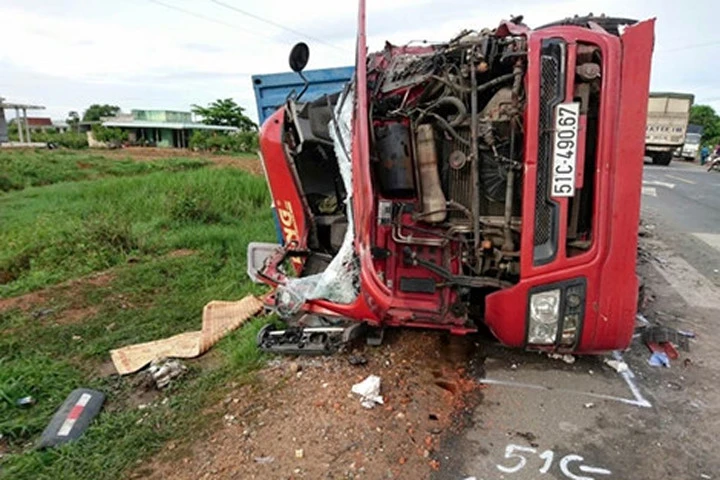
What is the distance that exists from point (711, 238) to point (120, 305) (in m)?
7.81

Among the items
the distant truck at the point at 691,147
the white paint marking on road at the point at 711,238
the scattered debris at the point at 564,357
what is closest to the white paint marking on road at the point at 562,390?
the scattered debris at the point at 564,357

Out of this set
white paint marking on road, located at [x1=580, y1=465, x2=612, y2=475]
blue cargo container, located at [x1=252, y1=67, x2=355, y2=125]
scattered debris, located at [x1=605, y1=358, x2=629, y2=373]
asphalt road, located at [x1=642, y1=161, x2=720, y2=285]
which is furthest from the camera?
→ asphalt road, located at [x1=642, y1=161, x2=720, y2=285]

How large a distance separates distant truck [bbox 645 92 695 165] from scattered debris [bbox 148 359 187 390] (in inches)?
881

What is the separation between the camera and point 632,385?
3.01 metres

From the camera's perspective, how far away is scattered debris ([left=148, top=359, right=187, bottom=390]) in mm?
3498

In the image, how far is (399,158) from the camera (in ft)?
9.78

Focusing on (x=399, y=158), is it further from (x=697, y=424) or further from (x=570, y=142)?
(x=697, y=424)

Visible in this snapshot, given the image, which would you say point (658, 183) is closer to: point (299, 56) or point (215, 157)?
point (299, 56)

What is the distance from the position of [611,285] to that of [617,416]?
2.56 feet

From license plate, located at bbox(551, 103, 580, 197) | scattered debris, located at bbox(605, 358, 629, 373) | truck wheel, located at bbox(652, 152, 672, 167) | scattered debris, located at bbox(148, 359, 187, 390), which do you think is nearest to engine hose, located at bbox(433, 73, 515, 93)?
license plate, located at bbox(551, 103, 580, 197)

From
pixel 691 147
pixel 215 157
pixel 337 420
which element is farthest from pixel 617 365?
pixel 691 147

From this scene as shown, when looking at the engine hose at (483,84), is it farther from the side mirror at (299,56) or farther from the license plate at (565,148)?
the side mirror at (299,56)

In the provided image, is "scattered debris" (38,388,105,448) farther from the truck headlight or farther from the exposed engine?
the truck headlight

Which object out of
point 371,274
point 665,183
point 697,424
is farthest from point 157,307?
point 665,183
